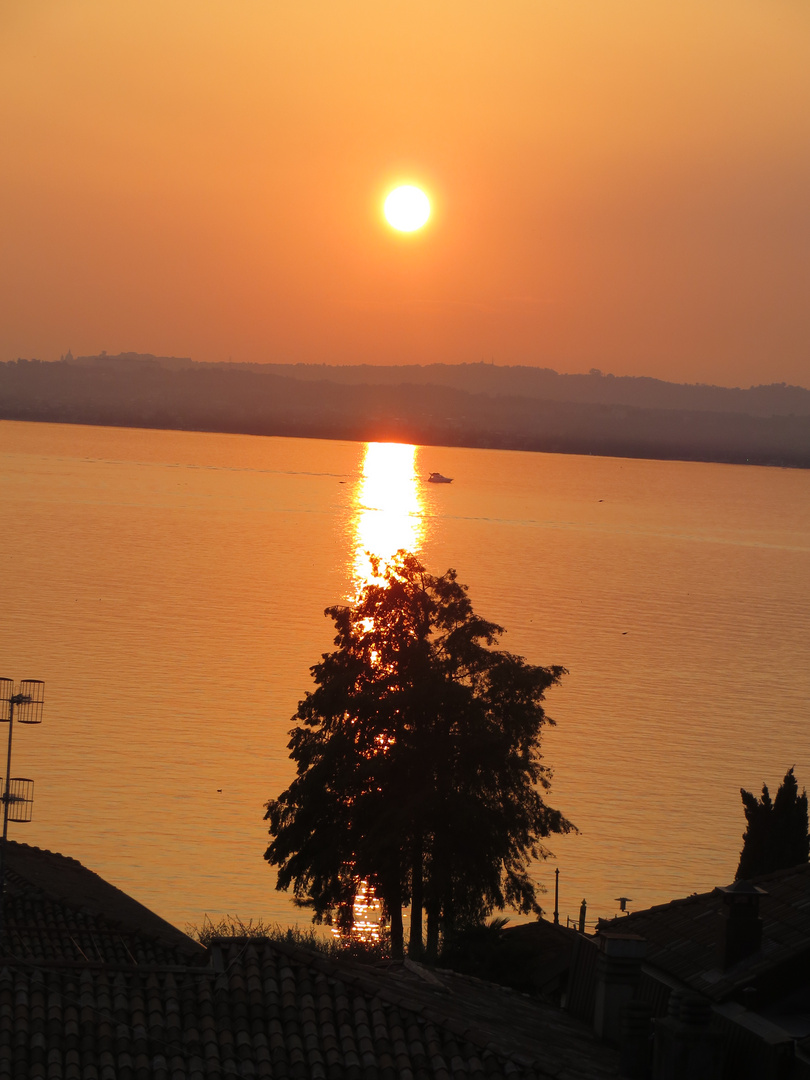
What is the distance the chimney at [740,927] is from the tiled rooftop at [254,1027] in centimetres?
199

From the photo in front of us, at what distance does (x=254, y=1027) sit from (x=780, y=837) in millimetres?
21797

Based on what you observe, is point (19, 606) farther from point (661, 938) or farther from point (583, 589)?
point (661, 938)

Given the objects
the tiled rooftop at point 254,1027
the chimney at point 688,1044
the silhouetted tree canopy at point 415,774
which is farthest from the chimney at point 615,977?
the silhouetted tree canopy at point 415,774

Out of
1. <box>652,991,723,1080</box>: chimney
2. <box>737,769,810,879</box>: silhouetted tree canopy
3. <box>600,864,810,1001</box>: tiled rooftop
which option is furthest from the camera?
<box>737,769,810,879</box>: silhouetted tree canopy

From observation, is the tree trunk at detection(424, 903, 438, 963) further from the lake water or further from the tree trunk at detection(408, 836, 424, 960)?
the lake water

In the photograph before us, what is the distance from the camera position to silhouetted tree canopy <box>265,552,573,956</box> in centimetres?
3133

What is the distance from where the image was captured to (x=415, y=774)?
32125 millimetres

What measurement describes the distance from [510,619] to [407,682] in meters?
66.9

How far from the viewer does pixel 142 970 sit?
15164 mm

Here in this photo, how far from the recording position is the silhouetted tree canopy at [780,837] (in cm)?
3309

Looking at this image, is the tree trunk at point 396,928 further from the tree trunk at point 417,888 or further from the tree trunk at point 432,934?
the tree trunk at point 432,934

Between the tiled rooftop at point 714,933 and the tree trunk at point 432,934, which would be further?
the tree trunk at point 432,934

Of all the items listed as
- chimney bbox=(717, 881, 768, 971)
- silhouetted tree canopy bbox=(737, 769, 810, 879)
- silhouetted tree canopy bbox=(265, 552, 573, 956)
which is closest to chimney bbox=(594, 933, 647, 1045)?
chimney bbox=(717, 881, 768, 971)

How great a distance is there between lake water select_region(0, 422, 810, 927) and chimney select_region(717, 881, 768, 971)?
77.9ft
